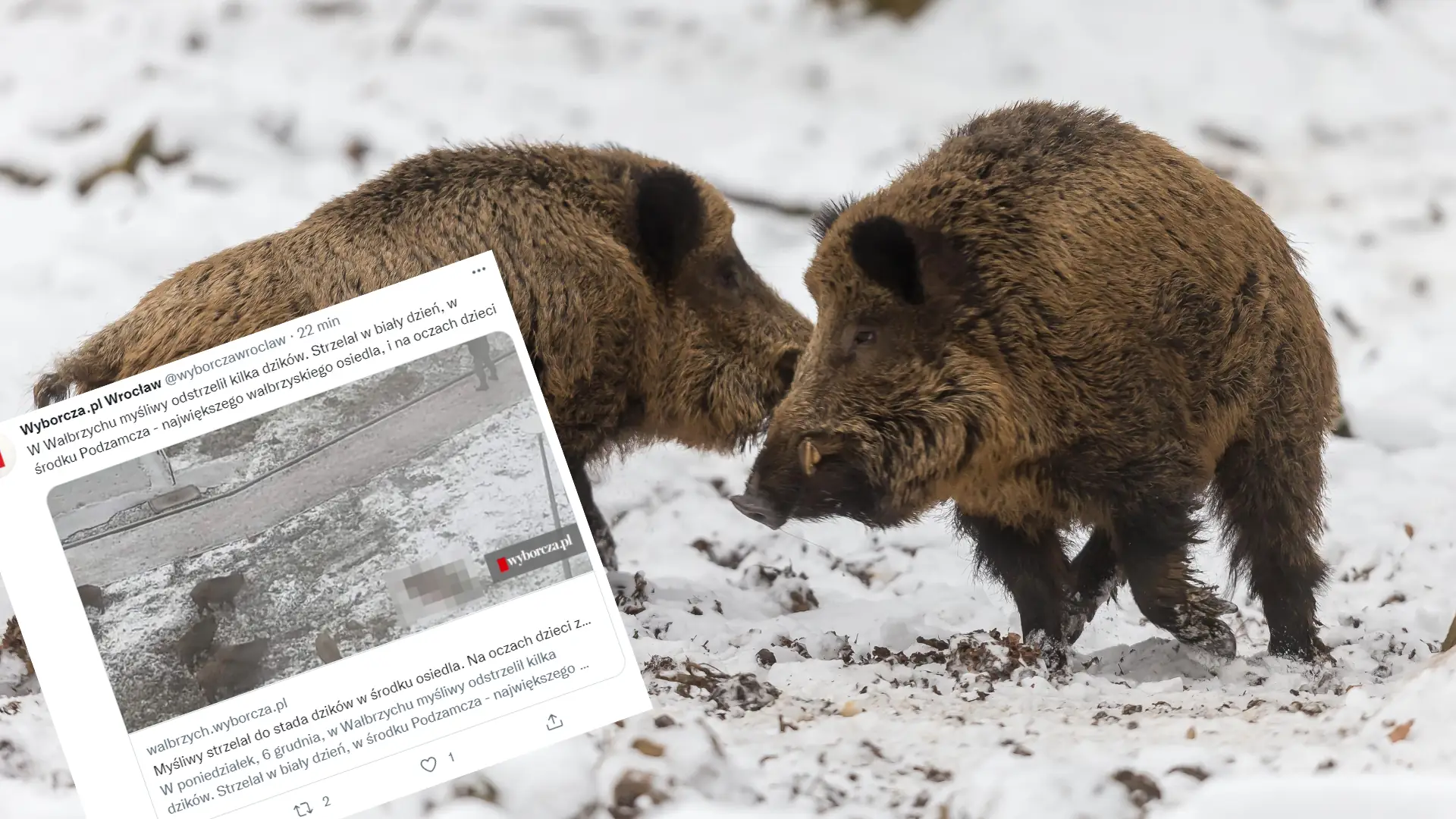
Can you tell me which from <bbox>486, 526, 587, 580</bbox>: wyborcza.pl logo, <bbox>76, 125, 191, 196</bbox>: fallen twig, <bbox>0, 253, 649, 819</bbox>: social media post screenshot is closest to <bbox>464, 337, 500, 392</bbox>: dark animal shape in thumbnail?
<bbox>0, 253, 649, 819</bbox>: social media post screenshot

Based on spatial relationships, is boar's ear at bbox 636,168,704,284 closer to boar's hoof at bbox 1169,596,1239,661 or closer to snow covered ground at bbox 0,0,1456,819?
snow covered ground at bbox 0,0,1456,819

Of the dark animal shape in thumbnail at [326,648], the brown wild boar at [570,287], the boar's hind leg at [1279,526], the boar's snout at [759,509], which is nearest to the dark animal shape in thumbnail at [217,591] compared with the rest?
the dark animal shape in thumbnail at [326,648]

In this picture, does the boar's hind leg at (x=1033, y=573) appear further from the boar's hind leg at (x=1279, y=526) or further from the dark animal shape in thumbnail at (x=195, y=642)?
the dark animal shape in thumbnail at (x=195, y=642)

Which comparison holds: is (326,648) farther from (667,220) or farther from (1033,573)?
(1033,573)

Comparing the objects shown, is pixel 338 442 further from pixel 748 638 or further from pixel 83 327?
pixel 83 327

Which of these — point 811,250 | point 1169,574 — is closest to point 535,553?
point 1169,574

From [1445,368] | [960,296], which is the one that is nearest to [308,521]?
[960,296]

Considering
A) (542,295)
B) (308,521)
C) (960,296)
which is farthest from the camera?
(542,295)
